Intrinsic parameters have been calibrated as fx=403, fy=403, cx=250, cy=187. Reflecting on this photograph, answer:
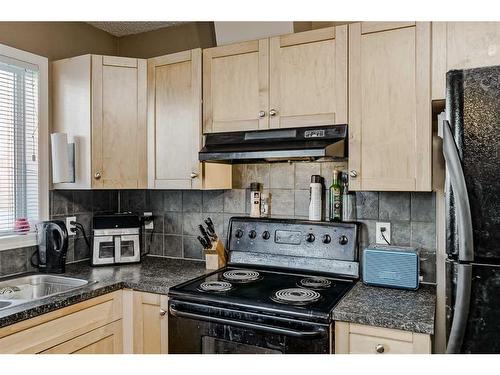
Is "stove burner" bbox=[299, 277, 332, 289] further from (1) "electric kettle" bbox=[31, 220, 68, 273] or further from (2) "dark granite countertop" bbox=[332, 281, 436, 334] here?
(1) "electric kettle" bbox=[31, 220, 68, 273]

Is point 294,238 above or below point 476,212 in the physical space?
below

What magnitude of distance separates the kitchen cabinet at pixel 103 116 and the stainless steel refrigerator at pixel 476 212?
5.36 ft

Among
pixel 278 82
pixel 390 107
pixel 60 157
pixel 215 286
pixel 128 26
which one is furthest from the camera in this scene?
pixel 128 26

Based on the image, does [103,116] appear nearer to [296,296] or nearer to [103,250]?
[103,250]

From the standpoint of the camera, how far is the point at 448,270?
129cm

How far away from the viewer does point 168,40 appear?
2.65 meters

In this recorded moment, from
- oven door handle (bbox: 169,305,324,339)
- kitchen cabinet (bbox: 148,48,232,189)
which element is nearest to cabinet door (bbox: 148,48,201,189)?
kitchen cabinet (bbox: 148,48,232,189)

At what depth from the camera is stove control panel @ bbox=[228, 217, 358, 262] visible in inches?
81.1

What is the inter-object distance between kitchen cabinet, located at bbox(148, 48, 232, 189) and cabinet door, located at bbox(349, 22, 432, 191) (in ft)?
2.63

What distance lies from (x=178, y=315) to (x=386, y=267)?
0.96 meters

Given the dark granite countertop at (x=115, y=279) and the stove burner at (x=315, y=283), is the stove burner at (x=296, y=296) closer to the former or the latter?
the stove burner at (x=315, y=283)

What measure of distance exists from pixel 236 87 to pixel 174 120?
1.32ft

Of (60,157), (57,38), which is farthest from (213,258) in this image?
(57,38)
